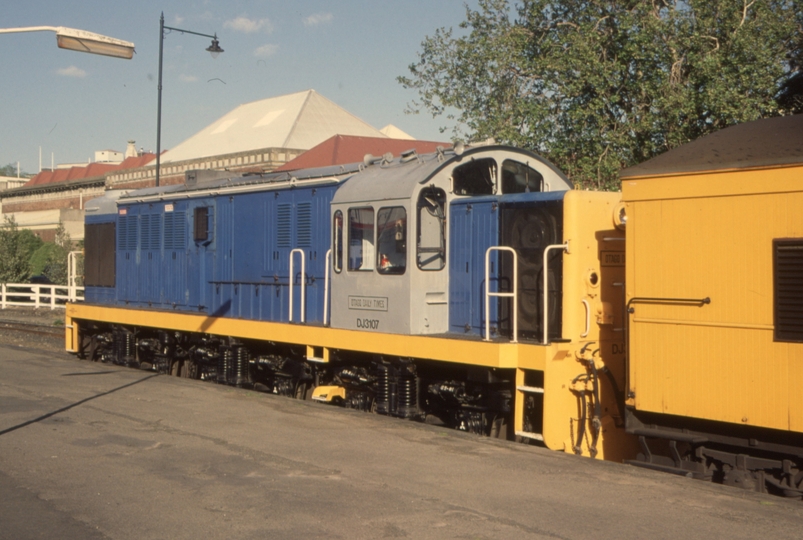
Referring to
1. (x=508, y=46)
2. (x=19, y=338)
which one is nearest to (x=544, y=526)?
(x=508, y=46)

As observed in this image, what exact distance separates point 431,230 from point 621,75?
10.8 m

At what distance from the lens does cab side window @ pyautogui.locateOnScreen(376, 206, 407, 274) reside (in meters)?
9.59

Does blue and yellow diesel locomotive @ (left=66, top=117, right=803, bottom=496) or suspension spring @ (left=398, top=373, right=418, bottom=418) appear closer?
blue and yellow diesel locomotive @ (left=66, top=117, right=803, bottom=496)

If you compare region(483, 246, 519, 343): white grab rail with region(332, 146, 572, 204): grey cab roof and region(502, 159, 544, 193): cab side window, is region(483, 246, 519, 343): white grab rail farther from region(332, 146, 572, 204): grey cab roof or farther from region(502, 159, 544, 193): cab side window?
region(332, 146, 572, 204): grey cab roof

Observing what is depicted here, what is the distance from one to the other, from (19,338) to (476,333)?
16984 millimetres

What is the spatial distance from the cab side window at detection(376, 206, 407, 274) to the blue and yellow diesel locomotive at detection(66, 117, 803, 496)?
0.02 m

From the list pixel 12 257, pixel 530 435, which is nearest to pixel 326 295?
pixel 530 435

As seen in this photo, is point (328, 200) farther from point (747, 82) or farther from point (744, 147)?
point (747, 82)

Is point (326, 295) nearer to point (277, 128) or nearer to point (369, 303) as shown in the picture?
point (369, 303)

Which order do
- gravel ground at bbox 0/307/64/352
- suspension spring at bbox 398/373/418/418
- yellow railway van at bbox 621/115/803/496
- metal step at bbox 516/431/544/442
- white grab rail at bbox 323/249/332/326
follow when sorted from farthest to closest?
gravel ground at bbox 0/307/64/352 → white grab rail at bbox 323/249/332/326 → suspension spring at bbox 398/373/418/418 → metal step at bbox 516/431/544/442 → yellow railway van at bbox 621/115/803/496

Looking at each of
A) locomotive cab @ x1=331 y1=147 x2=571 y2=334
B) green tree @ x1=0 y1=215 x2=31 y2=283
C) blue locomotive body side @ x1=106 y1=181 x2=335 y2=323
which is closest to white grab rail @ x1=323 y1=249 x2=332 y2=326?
blue locomotive body side @ x1=106 y1=181 x2=335 y2=323

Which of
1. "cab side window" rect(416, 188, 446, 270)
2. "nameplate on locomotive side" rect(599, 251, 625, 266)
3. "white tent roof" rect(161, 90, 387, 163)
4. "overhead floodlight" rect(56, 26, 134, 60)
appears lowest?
"nameplate on locomotive side" rect(599, 251, 625, 266)

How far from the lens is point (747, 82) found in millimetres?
16906

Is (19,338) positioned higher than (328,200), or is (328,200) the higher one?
(328,200)
